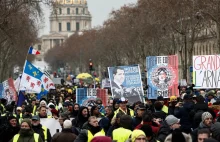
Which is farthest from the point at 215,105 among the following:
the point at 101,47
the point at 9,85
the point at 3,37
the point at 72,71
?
the point at 72,71

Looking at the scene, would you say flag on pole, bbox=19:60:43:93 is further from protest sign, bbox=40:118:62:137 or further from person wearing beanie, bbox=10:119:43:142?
person wearing beanie, bbox=10:119:43:142

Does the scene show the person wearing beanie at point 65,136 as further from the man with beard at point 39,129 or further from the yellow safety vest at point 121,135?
the man with beard at point 39,129

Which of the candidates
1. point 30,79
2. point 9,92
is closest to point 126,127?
point 30,79

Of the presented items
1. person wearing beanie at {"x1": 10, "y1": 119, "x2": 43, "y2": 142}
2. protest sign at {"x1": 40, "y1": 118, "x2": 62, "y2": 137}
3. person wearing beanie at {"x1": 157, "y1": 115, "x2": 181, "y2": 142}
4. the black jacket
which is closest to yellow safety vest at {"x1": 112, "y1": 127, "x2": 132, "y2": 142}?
person wearing beanie at {"x1": 157, "y1": 115, "x2": 181, "y2": 142}

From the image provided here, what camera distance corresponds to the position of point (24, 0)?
39.6 meters

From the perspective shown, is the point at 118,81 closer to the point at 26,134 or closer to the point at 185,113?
the point at 185,113

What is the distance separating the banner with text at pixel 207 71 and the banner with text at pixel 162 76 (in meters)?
1.27

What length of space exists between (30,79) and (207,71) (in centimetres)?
484

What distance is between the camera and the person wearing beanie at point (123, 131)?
43.2ft

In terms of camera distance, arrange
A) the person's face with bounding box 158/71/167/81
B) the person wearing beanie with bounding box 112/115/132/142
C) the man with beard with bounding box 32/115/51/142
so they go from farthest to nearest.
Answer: the person's face with bounding box 158/71/167/81 → the man with beard with bounding box 32/115/51/142 → the person wearing beanie with bounding box 112/115/132/142

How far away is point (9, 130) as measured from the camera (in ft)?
49.9

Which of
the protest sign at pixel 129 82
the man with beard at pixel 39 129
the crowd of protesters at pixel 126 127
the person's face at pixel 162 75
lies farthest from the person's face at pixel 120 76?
the man with beard at pixel 39 129

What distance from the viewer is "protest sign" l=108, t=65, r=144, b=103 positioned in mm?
22312

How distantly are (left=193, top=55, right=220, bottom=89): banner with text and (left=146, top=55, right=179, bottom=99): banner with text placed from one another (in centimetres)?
127
